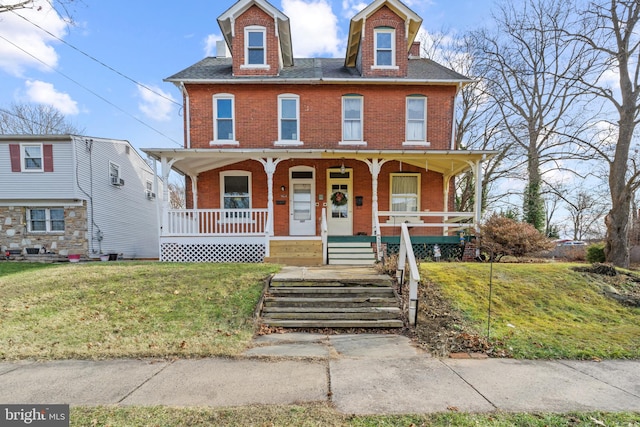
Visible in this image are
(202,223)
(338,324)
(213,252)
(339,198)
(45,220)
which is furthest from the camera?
(45,220)

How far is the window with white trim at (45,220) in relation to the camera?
14.2 meters

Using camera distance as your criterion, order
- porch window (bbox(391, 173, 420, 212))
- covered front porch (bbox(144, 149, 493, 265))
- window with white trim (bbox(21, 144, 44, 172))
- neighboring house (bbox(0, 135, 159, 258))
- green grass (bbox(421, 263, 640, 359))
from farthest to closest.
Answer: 1. window with white trim (bbox(21, 144, 44, 172))
2. neighboring house (bbox(0, 135, 159, 258))
3. porch window (bbox(391, 173, 420, 212))
4. covered front porch (bbox(144, 149, 493, 265))
5. green grass (bbox(421, 263, 640, 359))

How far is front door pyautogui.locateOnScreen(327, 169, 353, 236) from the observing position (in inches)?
477

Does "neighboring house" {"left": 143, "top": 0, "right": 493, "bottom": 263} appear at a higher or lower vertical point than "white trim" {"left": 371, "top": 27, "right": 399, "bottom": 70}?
lower

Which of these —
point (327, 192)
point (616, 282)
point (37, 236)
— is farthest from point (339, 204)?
point (37, 236)

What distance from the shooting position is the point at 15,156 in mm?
14031

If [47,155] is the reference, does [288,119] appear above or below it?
above

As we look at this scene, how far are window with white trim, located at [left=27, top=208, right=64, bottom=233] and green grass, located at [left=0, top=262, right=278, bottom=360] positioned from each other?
25.5 ft

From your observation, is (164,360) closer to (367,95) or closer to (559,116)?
(367,95)

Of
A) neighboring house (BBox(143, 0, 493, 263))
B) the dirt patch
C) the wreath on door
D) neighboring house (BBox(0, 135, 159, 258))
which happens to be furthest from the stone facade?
the dirt patch

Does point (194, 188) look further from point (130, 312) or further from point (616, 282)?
point (616, 282)

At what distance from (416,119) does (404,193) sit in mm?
2944

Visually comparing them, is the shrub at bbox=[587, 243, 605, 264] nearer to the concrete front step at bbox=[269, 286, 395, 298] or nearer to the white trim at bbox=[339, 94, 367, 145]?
the white trim at bbox=[339, 94, 367, 145]

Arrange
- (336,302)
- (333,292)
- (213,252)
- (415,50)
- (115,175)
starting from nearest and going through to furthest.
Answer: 1. (336,302)
2. (333,292)
3. (213,252)
4. (415,50)
5. (115,175)
